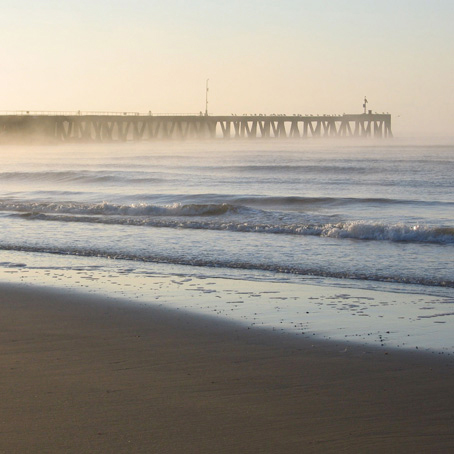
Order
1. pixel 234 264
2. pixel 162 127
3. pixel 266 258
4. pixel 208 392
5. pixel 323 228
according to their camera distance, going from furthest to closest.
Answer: pixel 162 127, pixel 323 228, pixel 266 258, pixel 234 264, pixel 208 392

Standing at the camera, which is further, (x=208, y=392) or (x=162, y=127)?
(x=162, y=127)

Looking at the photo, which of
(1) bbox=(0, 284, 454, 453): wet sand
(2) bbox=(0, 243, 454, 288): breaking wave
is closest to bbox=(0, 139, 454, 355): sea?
(2) bbox=(0, 243, 454, 288): breaking wave

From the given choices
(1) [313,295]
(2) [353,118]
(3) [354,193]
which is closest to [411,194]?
(3) [354,193]

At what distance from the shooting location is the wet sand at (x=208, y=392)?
366 cm

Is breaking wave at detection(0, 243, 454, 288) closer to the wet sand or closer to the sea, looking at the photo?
the sea

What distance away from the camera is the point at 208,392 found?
434cm

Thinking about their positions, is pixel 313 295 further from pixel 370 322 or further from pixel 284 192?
pixel 284 192

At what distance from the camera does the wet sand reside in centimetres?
366

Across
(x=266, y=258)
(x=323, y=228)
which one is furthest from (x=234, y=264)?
(x=323, y=228)

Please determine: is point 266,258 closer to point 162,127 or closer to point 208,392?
point 208,392

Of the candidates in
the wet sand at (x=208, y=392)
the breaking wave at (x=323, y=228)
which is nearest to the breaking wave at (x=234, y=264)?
the wet sand at (x=208, y=392)

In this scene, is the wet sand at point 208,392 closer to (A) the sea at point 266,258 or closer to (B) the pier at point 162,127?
(A) the sea at point 266,258

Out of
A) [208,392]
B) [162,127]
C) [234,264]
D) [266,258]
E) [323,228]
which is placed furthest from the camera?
[162,127]

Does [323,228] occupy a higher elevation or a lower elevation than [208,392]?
lower
